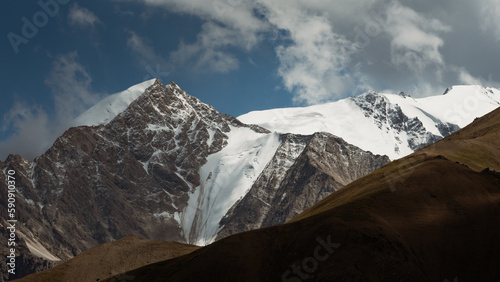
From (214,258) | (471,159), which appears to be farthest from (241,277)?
(471,159)

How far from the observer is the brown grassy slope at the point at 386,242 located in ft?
290

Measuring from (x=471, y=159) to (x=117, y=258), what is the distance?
104 m

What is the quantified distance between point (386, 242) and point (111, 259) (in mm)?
111744

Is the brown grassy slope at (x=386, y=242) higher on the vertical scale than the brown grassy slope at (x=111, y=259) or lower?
A: lower

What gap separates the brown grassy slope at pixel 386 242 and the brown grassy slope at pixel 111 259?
210 feet

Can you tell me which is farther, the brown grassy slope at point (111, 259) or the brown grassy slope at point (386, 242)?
the brown grassy slope at point (111, 259)

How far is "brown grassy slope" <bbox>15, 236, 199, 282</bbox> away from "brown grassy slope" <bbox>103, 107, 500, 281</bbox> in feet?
210

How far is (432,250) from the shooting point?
313ft

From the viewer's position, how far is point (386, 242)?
90.4 metres

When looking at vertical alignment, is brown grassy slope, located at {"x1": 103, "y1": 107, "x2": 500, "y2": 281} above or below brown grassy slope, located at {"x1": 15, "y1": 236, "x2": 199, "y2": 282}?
below

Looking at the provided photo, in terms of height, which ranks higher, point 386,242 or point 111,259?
point 111,259

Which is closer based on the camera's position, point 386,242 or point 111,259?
point 386,242

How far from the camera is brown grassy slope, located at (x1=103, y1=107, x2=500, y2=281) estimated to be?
88.3m

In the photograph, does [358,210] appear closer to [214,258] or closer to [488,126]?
[214,258]
